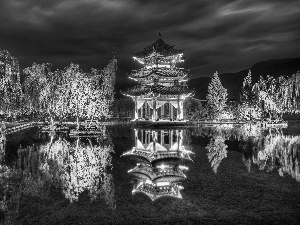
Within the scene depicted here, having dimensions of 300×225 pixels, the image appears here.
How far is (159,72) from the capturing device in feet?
96.6

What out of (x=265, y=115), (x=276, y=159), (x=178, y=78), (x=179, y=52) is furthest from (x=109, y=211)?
(x=265, y=115)

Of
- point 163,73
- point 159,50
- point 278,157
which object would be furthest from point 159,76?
point 278,157

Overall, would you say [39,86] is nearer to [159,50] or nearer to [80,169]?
[159,50]

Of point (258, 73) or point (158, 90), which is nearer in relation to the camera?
point (158, 90)

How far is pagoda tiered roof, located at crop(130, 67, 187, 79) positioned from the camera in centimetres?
2920

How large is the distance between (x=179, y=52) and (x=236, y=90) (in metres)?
117

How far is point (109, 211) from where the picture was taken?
1029cm

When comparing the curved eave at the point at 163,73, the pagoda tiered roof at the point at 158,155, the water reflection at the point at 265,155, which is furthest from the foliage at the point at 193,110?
the pagoda tiered roof at the point at 158,155

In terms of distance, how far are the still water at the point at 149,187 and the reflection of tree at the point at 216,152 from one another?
8 centimetres

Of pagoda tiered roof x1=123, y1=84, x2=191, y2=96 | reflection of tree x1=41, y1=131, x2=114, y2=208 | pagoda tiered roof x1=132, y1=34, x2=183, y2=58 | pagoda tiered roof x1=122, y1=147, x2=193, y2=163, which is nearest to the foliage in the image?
pagoda tiered roof x1=123, y1=84, x2=191, y2=96

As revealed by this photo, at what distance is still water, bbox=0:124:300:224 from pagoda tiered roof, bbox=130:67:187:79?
10410 mm

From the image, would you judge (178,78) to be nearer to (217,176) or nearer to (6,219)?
(217,176)

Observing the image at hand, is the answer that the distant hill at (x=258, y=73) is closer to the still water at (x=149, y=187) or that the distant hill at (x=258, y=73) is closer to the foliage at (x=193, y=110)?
the foliage at (x=193, y=110)

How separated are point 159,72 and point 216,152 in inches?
441
